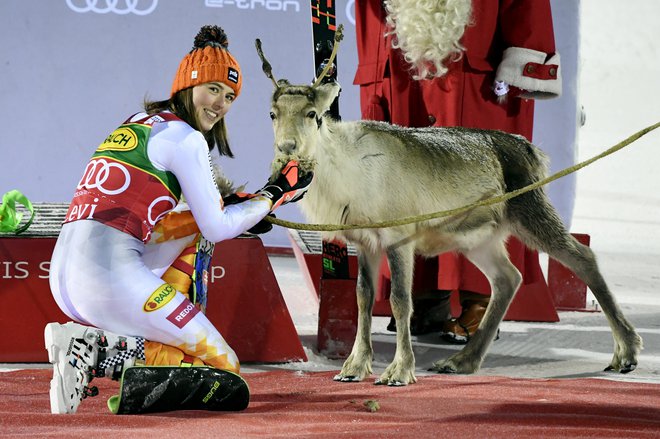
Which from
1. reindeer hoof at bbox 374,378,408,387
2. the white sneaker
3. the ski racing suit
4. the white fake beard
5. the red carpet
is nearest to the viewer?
the red carpet

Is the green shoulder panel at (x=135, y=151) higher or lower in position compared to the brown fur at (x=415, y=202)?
higher

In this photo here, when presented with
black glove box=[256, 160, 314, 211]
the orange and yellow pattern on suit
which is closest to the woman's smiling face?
black glove box=[256, 160, 314, 211]

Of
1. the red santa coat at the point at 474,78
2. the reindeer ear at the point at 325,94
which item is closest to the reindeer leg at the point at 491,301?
the red santa coat at the point at 474,78

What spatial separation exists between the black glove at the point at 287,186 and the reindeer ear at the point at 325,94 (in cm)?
25

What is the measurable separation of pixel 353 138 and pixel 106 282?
1.12 meters

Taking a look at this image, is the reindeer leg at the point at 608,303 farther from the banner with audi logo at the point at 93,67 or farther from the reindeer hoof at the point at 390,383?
the banner with audi logo at the point at 93,67

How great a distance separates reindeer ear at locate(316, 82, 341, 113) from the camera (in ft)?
11.7

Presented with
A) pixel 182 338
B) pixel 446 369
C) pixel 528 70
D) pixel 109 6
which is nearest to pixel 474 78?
pixel 528 70

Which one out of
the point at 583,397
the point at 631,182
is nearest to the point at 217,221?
the point at 583,397

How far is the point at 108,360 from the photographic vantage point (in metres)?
3.07

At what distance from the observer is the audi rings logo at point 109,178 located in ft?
10.1

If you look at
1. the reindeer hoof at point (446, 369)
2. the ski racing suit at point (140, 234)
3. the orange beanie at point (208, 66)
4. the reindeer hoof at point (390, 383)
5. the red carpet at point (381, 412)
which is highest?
the orange beanie at point (208, 66)

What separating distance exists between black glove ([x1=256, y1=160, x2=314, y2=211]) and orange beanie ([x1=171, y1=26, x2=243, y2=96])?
11.8 inches

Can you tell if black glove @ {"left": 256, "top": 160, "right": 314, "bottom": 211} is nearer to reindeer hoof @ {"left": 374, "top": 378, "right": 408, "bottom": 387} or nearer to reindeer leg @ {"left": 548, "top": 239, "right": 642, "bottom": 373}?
reindeer hoof @ {"left": 374, "top": 378, "right": 408, "bottom": 387}
